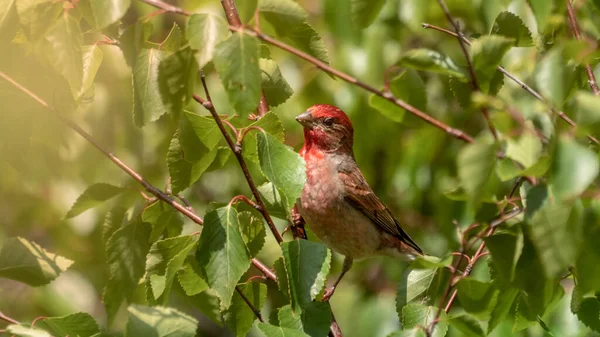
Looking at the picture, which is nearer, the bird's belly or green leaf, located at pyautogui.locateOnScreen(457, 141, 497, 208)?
green leaf, located at pyautogui.locateOnScreen(457, 141, 497, 208)

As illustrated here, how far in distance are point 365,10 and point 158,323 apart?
1.00 metres

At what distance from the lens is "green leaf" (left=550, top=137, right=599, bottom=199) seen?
1.85m

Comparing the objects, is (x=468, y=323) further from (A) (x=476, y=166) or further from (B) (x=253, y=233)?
(B) (x=253, y=233)

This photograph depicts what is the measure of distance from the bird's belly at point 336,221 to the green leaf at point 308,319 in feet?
5.50

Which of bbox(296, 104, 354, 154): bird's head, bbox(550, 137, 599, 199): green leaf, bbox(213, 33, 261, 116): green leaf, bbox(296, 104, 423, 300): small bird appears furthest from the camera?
bbox(296, 104, 354, 154): bird's head

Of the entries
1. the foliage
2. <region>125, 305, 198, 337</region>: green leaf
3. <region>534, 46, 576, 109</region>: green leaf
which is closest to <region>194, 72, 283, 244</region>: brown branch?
the foliage

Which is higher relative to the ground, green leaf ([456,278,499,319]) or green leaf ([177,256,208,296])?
green leaf ([456,278,499,319])

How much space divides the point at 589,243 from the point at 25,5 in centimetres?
164

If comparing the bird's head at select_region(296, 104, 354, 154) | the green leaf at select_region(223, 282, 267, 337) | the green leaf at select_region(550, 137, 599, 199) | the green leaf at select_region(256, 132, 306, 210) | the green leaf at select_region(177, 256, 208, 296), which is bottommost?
the bird's head at select_region(296, 104, 354, 154)

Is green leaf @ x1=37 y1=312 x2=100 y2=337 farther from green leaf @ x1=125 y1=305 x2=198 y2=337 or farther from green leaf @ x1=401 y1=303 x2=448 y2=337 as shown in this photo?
green leaf @ x1=401 y1=303 x2=448 y2=337

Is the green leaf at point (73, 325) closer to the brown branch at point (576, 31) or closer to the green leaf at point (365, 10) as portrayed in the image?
the green leaf at point (365, 10)

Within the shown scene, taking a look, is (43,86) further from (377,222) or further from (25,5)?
(377,222)

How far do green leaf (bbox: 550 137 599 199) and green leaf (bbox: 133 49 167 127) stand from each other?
4.10ft

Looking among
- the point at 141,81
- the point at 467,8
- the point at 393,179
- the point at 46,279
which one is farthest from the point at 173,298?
the point at 141,81
